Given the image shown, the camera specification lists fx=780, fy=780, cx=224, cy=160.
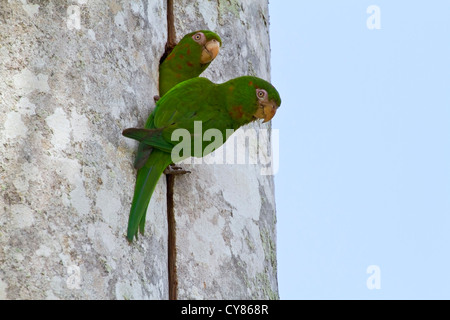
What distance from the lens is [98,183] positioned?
9.27 feet

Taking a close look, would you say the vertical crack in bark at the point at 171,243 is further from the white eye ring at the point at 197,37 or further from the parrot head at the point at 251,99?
the white eye ring at the point at 197,37

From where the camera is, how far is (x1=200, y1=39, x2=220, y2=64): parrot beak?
3.51m

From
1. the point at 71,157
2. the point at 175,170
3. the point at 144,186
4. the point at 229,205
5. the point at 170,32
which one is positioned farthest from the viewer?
the point at 170,32

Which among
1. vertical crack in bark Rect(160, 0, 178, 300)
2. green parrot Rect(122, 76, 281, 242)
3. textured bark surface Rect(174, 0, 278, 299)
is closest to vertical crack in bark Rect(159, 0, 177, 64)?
textured bark surface Rect(174, 0, 278, 299)

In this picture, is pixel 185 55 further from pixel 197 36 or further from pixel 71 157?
pixel 71 157

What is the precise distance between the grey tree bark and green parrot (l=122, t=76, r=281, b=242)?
0.21 ft

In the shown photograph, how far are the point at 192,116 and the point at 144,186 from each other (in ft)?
1.51

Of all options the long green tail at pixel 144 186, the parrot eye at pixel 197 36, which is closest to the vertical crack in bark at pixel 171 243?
the long green tail at pixel 144 186

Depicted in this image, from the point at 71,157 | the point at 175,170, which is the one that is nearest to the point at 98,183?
the point at 71,157

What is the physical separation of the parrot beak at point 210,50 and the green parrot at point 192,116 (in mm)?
132

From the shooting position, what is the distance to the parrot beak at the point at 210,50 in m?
3.51

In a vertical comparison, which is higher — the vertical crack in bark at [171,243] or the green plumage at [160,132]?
the green plumage at [160,132]

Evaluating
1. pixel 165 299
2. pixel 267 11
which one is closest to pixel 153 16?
pixel 267 11

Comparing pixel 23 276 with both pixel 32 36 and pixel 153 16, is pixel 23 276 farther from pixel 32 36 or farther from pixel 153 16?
pixel 153 16
